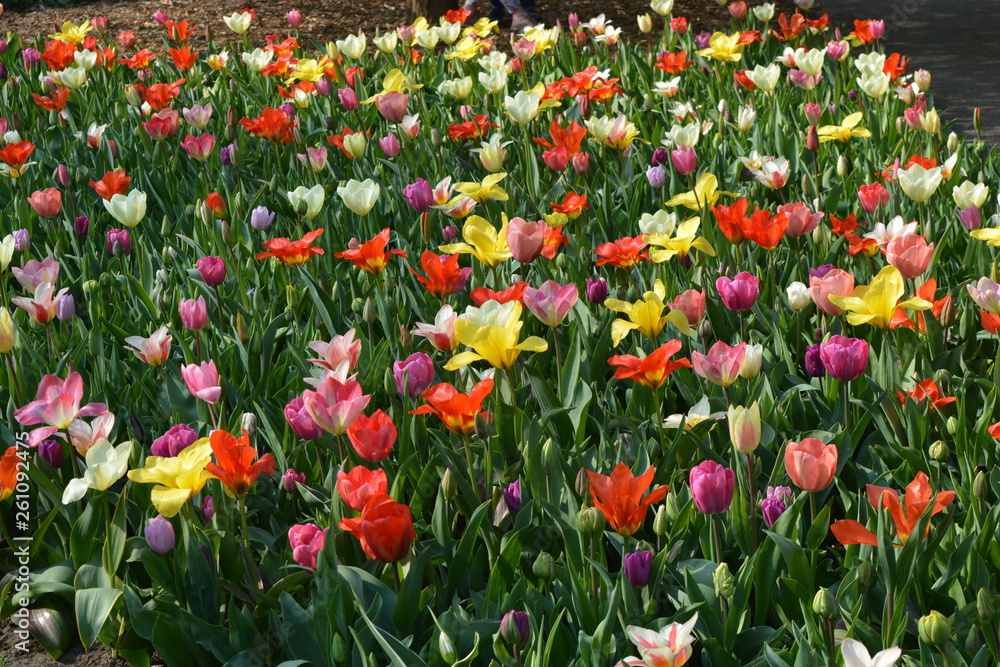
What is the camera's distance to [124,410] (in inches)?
79.0

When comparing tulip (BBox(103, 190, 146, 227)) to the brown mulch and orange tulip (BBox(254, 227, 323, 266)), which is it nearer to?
orange tulip (BBox(254, 227, 323, 266))

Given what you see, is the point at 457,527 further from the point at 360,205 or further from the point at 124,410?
the point at 360,205

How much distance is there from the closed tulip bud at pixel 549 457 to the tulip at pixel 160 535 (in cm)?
60

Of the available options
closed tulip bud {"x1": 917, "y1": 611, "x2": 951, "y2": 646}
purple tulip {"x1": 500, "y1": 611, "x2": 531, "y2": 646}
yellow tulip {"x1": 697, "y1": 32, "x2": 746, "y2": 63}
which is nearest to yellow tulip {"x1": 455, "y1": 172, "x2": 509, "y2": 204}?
purple tulip {"x1": 500, "y1": 611, "x2": 531, "y2": 646}

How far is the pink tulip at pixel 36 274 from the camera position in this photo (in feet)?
7.38

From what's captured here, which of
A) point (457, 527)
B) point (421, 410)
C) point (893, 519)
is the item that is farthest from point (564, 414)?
point (893, 519)

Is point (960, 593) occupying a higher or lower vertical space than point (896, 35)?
higher

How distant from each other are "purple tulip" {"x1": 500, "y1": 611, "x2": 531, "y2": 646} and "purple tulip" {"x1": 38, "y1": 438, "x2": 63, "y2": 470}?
968mm

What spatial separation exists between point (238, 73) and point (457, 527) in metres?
4.06

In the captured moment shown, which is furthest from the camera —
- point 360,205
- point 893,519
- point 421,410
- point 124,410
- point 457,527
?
point 360,205

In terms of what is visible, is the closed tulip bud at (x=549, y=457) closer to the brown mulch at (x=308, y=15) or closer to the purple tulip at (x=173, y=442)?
the purple tulip at (x=173, y=442)

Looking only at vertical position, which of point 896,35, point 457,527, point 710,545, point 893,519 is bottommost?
point 896,35

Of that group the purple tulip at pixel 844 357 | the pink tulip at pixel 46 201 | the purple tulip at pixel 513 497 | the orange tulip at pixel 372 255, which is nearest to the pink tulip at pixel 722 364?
the purple tulip at pixel 844 357

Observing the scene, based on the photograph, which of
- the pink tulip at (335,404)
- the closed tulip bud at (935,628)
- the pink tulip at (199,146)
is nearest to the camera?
the closed tulip bud at (935,628)
